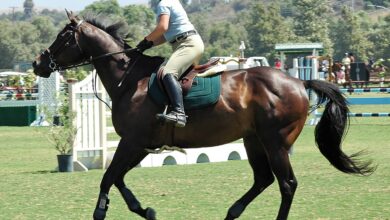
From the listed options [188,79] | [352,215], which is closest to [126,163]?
[188,79]

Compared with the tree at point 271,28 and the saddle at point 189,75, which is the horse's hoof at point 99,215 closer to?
the saddle at point 189,75

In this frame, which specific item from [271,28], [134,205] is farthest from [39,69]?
[271,28]

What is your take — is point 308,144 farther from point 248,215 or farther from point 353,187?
point 248,215

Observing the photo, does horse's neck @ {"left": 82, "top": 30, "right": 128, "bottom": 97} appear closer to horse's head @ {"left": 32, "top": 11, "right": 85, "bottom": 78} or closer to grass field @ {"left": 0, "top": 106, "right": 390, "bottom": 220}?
horse's head @ {"left": 32, "top": 11, "right": 85, "bottom": 78}

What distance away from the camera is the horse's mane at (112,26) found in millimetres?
10664

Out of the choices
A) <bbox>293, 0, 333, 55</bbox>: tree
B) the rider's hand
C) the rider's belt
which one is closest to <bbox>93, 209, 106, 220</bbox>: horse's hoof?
the rider's hand

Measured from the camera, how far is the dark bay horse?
9883 mm

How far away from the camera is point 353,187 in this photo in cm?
1256

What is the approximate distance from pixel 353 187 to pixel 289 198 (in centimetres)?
295

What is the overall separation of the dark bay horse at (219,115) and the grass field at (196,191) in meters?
0.56

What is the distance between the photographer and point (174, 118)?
970 centimetres

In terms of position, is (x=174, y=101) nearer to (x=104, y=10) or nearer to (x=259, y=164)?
(x=259, y=164)

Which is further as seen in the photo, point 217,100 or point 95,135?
point 95,135

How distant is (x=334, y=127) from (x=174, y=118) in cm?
196
